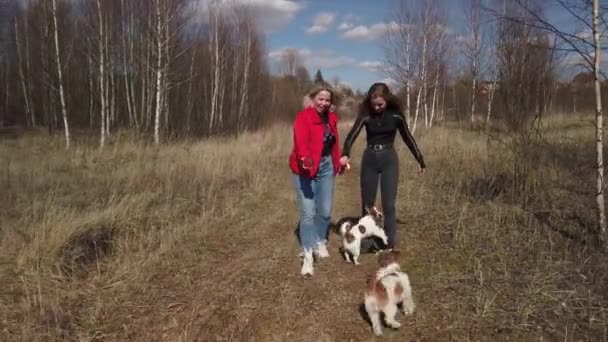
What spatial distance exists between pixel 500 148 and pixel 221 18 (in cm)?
1994

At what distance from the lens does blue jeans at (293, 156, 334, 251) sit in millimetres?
4402

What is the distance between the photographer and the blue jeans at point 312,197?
14.4ft

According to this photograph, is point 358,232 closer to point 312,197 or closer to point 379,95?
point 312,197

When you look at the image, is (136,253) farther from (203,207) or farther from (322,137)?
(322,137)

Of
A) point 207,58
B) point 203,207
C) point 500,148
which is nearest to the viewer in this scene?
point 203,207

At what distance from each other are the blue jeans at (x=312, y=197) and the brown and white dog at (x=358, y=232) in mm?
333

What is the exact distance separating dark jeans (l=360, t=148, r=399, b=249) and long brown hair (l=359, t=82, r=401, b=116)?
18.0 inches

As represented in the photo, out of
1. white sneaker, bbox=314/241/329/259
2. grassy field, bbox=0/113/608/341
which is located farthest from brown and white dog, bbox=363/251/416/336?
white sneaker, bbox=314/241/329/259

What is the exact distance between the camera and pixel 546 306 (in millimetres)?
3303

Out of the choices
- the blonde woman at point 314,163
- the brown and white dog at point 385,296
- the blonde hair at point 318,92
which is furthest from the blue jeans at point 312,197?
the brown and white dog at point 385,296

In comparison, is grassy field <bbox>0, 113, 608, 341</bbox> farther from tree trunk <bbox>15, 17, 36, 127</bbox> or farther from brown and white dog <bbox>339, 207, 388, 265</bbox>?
tree trunk <bbox>15, 17, 36, 127</bbox>

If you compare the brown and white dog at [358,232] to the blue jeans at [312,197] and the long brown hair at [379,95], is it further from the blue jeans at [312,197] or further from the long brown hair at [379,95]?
→ the long brown hair at [379,95]

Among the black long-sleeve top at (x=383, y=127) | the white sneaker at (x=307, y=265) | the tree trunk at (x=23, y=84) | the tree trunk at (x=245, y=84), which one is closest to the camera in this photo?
the white sneaker at (x=307, y=265)

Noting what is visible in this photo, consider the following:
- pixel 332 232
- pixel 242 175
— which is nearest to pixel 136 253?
pixel 332 232
